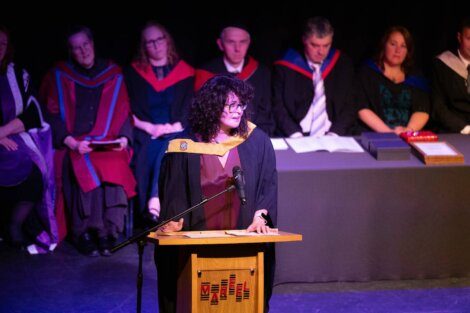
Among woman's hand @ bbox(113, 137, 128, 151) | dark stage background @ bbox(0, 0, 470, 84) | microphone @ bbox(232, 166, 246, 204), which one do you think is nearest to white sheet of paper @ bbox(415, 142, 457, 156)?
dark stage background @ bbox(0, 0, 470, 84)

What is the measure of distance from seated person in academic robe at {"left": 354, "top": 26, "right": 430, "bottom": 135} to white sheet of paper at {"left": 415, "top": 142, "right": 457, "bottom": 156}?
36.7 inches

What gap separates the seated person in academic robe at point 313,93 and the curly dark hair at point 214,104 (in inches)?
98.2

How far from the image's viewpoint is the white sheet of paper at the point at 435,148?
5.62 meters

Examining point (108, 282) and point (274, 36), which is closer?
point (108, 282)

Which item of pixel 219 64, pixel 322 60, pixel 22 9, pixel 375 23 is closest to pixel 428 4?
pixel 375 23

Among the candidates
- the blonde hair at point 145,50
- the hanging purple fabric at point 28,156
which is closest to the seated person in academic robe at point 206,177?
the hanging purple fabric at point 28,156

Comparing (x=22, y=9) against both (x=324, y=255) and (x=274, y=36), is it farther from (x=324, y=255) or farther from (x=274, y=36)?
(x=324, y=255)

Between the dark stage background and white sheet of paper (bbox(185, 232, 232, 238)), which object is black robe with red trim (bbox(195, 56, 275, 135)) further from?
white sheet of paper (bbox(185, 232, 232, 238))

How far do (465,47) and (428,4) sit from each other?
0.69 m

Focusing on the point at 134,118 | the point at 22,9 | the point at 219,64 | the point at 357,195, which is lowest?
the point at 357,195

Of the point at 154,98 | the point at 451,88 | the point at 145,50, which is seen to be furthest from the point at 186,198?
the point at 451,88

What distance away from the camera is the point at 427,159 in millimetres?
5562

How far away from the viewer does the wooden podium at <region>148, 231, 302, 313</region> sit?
373 centimetres

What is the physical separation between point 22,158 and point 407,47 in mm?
3212
